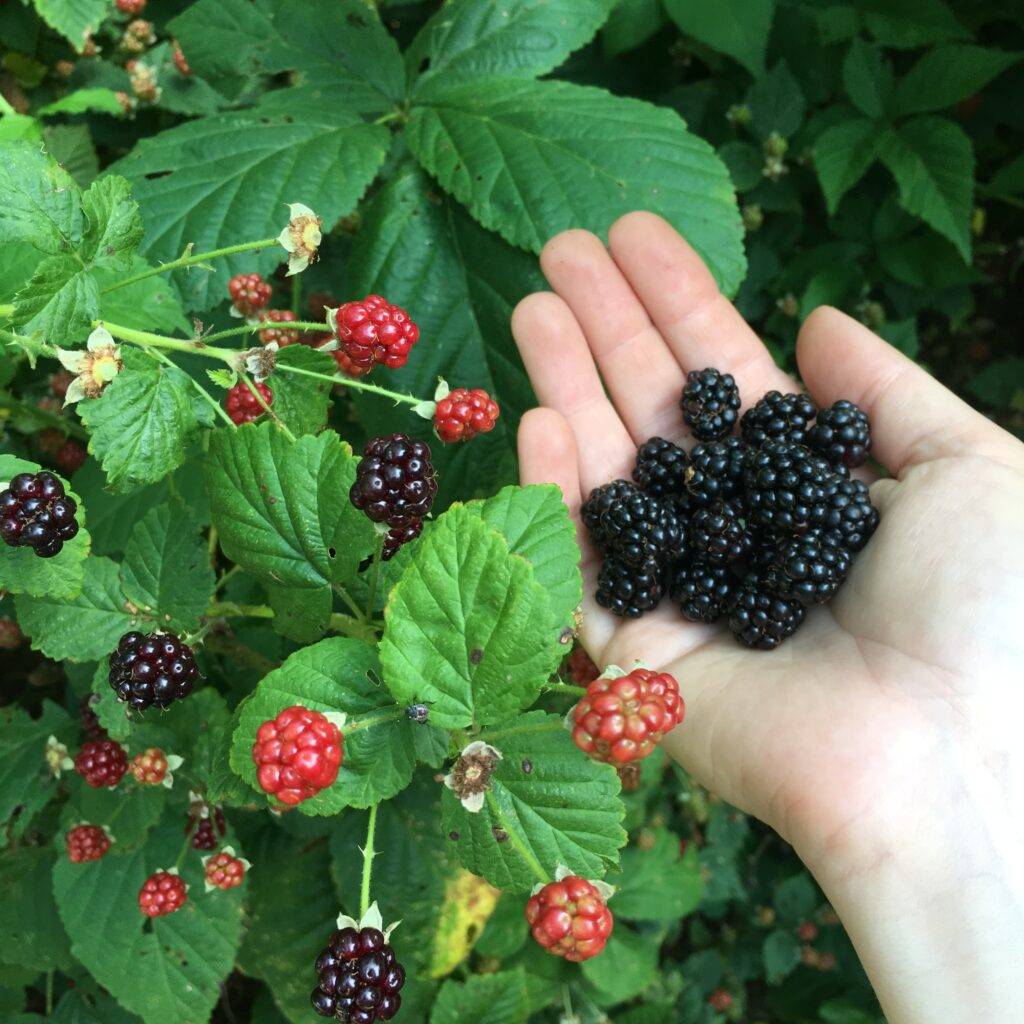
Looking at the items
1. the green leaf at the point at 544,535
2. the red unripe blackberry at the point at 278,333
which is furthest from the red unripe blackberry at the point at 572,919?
the red unripe blackberry at the point at 278,333

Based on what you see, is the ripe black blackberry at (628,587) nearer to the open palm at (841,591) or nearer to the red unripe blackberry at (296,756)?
the open palm at (841,591)

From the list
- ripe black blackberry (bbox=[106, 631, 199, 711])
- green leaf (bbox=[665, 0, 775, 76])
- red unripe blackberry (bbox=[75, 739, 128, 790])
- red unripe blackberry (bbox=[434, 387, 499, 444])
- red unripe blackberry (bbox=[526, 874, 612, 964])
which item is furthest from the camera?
green leaf (bbox=[665, 0, 775, 76])

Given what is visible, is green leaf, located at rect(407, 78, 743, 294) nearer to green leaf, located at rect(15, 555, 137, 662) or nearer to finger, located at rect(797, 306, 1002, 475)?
finger, located at rect(797, 306, 1002, 475)

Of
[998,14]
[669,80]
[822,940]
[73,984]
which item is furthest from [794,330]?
[73,984]

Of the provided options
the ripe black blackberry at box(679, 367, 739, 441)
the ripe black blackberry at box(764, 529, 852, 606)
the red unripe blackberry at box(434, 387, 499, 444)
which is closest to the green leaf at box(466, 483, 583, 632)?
the red unripe blackberry at box(434, 387, 499, 444)

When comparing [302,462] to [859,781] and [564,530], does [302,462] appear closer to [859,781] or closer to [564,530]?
[564,530]

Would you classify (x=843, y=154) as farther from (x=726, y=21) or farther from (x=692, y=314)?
(x=692, y=314)
